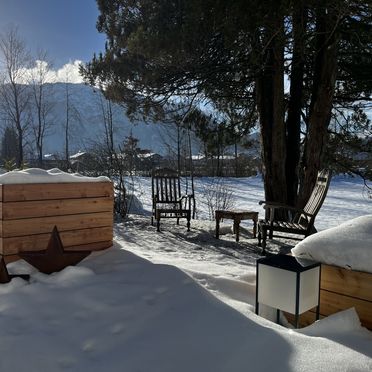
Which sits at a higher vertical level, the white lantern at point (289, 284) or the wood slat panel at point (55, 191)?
the wood slat panel at point (55, 191)

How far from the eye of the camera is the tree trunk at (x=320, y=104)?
18.6ft

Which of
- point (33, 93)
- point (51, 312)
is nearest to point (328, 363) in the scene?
point (51, 312)

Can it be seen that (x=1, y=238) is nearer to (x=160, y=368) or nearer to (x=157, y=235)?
(x=160, y=368)

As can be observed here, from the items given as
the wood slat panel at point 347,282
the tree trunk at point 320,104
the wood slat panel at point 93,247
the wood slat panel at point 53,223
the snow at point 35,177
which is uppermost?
the tree trunk at point 320,104

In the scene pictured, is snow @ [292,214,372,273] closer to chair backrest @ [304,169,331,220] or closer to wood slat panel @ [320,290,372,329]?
wood slat panel @ [320,290,372,329]

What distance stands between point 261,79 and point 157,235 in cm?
304

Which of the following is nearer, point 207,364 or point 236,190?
point 207,364

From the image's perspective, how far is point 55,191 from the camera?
3135 millimetres

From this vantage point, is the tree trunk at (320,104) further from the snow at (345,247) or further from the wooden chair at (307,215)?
the snow at (345,247)

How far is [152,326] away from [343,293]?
42.6 inches

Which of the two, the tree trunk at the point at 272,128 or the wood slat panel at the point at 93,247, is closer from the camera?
the wood slat panel at the point at 93,247

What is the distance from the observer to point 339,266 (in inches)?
86.4

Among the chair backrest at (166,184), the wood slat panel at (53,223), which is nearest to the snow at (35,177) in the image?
the wood slat panel at (53,223)

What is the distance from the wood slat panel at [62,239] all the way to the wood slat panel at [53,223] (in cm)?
3
